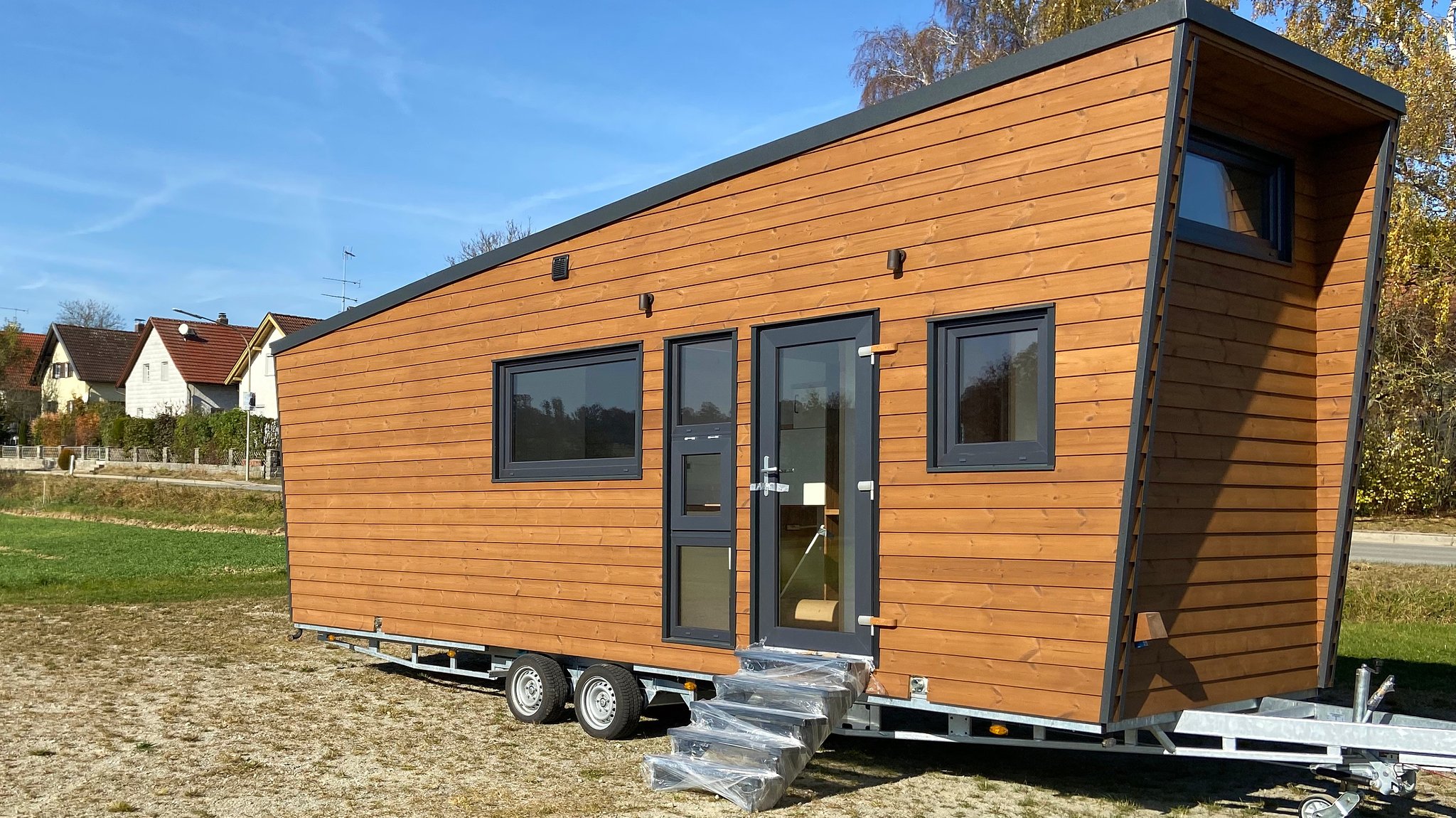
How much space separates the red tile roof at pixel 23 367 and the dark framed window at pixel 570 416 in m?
54.9

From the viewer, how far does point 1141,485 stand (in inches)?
201

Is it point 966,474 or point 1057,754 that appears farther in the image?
point 1057,754

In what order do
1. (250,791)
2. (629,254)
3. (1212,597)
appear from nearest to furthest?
(1212,597)
(250,791)
(629,254)

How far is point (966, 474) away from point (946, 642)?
80cm

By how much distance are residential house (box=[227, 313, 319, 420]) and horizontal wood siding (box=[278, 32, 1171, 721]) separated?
3651 cm

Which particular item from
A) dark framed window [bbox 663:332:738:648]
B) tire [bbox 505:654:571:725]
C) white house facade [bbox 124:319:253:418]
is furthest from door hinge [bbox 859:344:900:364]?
white house facade [bbox 124:319:253:418]

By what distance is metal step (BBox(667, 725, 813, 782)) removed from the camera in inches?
224

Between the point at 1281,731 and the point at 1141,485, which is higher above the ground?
the point at 1141,485

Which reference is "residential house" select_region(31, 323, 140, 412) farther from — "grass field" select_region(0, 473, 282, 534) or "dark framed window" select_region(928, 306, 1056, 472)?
"dark framed window" select_region(928, 306, 1056, 472)

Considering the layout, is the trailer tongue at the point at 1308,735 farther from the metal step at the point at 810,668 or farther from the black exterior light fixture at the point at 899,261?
the black exterior light fixture at the point at 899,261

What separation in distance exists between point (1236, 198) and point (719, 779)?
3843mm

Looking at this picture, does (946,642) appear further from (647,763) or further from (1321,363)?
(1321,363)

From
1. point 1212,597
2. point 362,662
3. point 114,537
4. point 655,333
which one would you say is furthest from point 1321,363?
point 114,537

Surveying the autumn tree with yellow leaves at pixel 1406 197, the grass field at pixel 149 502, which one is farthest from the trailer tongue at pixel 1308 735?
the grass field at pixel 149 502
